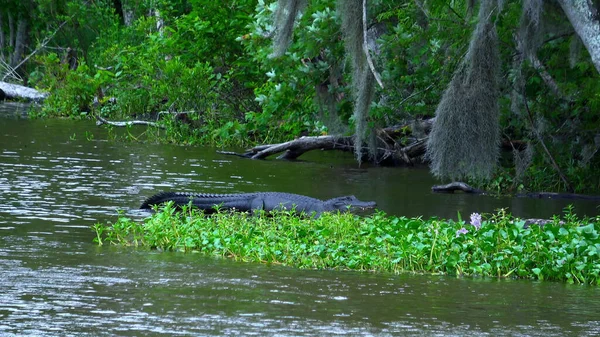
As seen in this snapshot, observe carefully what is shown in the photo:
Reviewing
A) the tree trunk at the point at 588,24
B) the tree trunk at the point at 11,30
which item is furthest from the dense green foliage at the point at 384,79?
the tree trunk at the point at 11,30

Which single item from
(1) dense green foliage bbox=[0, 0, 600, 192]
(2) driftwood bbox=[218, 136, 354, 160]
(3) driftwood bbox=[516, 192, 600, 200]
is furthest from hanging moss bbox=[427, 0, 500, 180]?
(2) driftwood bbox=[218, 136, 354, 160]

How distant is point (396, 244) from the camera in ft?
28.4

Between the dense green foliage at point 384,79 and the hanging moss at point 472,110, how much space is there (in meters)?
0.12

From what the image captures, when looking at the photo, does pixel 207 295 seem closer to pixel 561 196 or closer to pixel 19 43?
pixel 561 196

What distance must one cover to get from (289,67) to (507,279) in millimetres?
9270

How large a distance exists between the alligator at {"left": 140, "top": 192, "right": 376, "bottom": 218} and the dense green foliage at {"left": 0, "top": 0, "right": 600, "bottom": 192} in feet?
3.91

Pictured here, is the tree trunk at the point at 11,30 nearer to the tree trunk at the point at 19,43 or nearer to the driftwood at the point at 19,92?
the tree trunk at the point at 19,43

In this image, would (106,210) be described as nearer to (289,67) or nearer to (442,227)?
(442,227)

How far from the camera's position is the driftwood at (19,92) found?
33.9 meters

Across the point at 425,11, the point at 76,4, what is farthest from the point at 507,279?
the point at 76,4

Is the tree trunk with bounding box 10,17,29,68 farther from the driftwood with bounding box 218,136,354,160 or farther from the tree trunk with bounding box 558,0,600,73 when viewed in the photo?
the tree trunk with bounding box 558,0,600,73

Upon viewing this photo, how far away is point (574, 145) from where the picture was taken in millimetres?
15359

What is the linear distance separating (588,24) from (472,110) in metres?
1.72

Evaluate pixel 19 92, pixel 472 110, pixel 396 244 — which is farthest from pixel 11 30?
pixel 396 244
